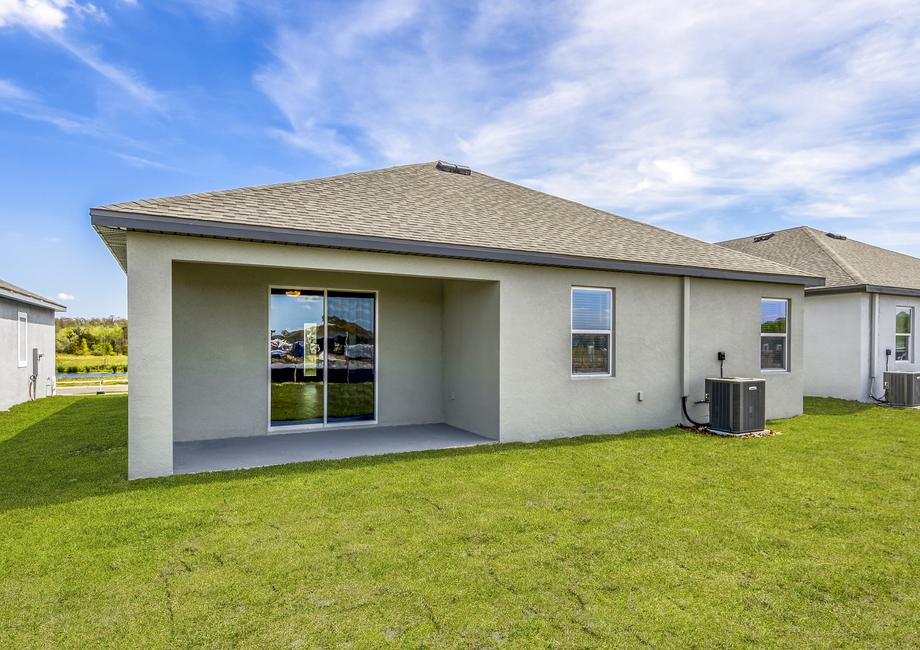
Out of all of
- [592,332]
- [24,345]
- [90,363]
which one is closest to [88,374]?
[90,363]

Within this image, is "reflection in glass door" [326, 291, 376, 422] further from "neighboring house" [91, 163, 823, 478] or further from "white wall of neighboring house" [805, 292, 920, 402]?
"white wall of neighboring house" [805, 292, 920, 402]

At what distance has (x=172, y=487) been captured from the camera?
5.42 metres

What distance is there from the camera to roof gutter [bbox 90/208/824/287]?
554 cm

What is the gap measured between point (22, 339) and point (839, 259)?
902 inches

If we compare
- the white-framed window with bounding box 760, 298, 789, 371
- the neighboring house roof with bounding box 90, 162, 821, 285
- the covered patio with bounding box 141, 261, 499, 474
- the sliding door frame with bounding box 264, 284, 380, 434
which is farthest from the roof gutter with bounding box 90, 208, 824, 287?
the sliding door frame with bounding box 264, 284, 380, 434

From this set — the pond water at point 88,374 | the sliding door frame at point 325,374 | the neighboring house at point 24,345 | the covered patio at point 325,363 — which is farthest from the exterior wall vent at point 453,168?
the pond water at point 88,374

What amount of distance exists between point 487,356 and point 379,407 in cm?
232

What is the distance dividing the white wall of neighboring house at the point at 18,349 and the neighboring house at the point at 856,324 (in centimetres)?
2060

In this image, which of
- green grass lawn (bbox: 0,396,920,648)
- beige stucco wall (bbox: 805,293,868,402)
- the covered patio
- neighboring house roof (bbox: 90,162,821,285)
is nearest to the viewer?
green grass lawn (bbox: 0,396,920,648)

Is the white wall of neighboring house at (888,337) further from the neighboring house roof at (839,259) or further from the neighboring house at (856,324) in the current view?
the neighboring house roof at (839,259)

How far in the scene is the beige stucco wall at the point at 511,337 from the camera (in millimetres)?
5781

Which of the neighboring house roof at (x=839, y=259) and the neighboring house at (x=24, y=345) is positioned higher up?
the neighboring house roof at (x=839, y=259)

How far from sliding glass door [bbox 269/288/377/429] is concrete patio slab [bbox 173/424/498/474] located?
398mm

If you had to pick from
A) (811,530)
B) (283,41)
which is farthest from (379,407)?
(283,41)
